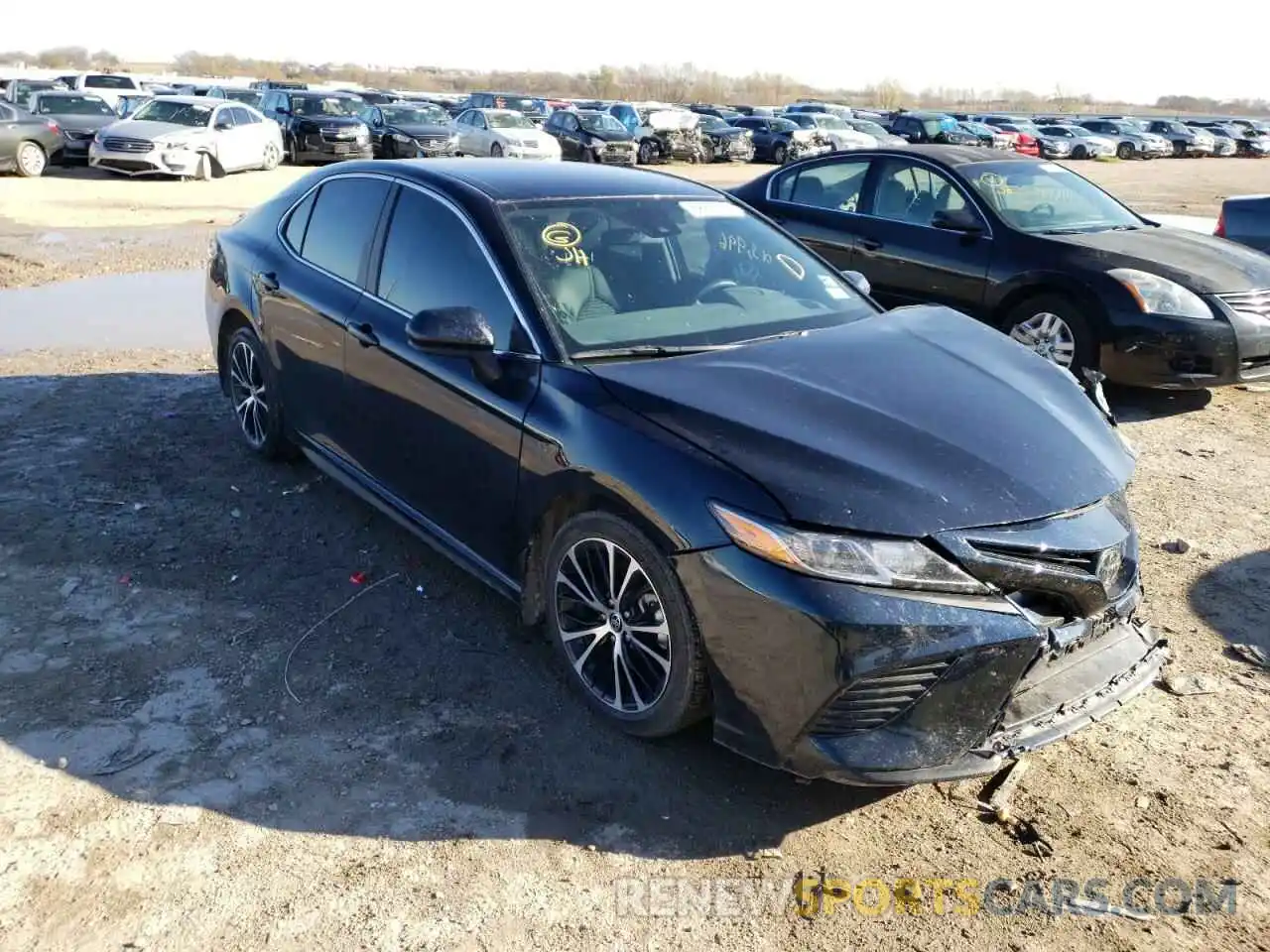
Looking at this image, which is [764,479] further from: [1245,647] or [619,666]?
[1245,647]

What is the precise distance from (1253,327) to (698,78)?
12905 cm

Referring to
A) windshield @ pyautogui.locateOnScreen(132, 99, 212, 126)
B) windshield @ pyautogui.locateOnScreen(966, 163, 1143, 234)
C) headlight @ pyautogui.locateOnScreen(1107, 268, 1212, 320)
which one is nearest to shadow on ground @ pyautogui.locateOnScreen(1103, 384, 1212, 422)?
headlight @ pyautogui.locateOnScreen(1107, 268, 1212, 320)

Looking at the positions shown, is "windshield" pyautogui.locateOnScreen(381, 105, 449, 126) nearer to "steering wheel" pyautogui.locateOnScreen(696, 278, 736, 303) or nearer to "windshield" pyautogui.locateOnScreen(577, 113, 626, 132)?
"windshield" pyautogui.locateOnScreen(577, 113, 626, 132)

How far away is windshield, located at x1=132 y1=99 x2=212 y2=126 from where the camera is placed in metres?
20.1

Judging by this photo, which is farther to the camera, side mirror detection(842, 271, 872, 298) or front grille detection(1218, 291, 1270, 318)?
front grille detection(1218, 291, 1270, 318)

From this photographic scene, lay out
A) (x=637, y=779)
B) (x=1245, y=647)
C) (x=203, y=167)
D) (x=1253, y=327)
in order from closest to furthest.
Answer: (x=637, y=779) < (x=1245, y=647) < (x=1253, y=327) < (x=203, y=167)

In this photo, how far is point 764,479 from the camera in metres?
2.89

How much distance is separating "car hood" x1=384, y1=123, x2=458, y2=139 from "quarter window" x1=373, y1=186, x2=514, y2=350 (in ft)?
73.5

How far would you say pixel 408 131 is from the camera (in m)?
25.3

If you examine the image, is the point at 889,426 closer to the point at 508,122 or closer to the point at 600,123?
the point at 508,122

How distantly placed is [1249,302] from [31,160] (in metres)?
20.2

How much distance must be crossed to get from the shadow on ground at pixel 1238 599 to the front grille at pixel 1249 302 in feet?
7.89

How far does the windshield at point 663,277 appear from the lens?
3.72 meters

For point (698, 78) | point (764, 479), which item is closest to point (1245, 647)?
point (764, 479)
